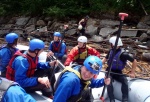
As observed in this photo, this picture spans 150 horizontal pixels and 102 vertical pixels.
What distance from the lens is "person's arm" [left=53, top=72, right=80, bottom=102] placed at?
263cm

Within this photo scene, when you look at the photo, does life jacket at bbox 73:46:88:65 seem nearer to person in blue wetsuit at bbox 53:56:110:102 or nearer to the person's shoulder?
person in blue wetsuit at bbox 53:56:110:102

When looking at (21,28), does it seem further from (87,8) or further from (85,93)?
(85,93)

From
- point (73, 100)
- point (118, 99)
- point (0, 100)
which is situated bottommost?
point (118, 99)

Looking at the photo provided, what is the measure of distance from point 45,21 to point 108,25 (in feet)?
15.0

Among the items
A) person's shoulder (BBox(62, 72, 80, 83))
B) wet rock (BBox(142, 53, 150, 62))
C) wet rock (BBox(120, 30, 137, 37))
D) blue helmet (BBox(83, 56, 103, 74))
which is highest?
blue helmet (BBox(83, 56, 103, 74))

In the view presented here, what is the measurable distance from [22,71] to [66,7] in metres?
11.8

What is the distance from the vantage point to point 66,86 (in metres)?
2.62

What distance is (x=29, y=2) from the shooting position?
17000mm

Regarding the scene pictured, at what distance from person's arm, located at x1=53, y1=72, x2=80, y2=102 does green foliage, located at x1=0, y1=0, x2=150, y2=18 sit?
10.9 metres

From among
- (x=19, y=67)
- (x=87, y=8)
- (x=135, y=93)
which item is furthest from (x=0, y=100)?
(x=87, y=8)

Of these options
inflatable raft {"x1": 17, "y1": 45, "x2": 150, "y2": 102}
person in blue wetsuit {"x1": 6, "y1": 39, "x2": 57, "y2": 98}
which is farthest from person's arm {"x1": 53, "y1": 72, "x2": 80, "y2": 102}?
inflatable raft {"x1": 17, "y1": 45, "x2": 150, "y2": 102}

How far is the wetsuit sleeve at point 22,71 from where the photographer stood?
145 inches

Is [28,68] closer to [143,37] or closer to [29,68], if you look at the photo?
[29,68]

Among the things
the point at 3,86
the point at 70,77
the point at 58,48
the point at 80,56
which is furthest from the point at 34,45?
the point at 58,48
